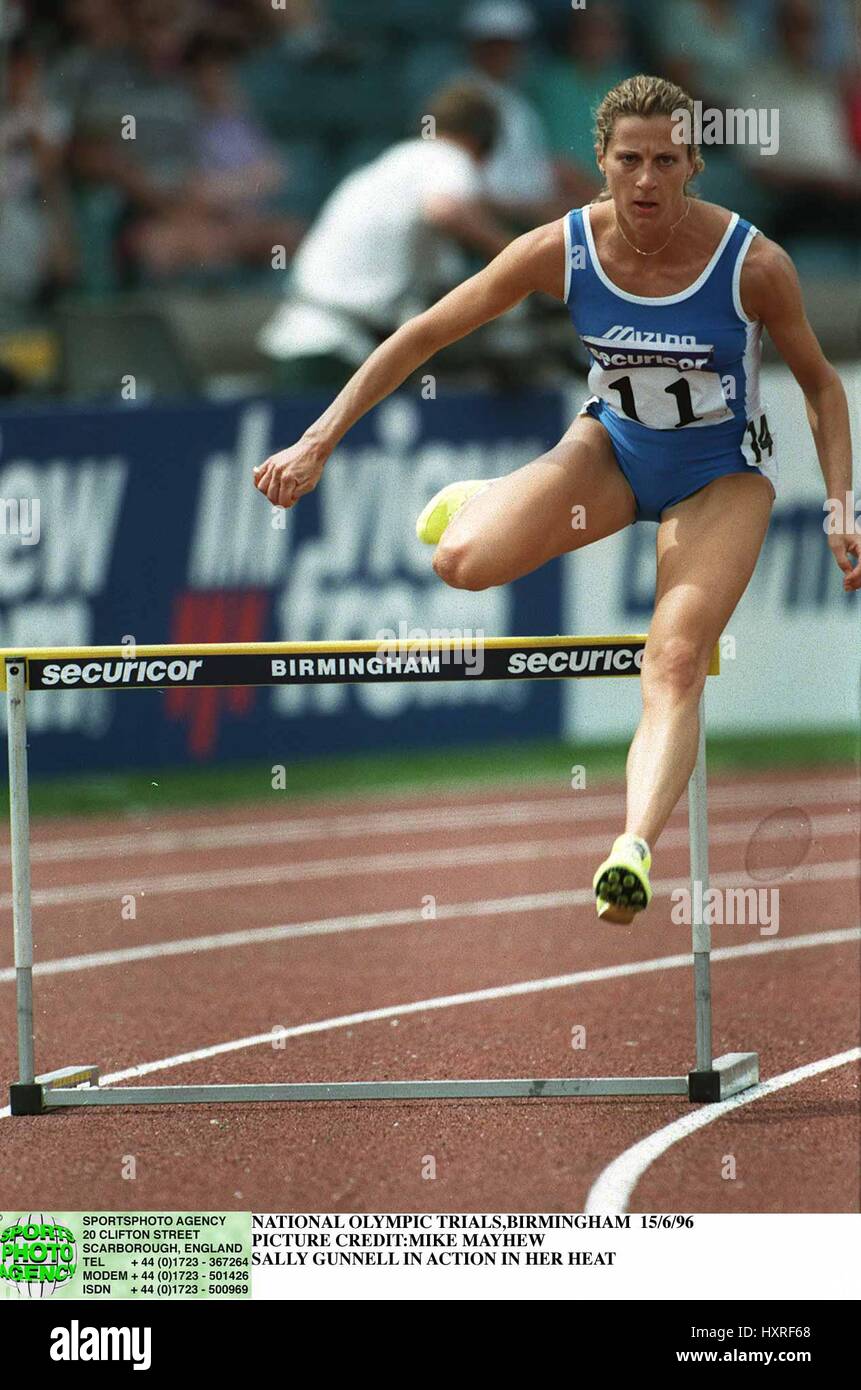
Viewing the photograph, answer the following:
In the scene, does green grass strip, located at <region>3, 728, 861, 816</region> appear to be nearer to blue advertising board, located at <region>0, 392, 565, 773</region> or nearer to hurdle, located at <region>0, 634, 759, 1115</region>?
blue advertising board, located at <region>0, 392, 565, 773</region>

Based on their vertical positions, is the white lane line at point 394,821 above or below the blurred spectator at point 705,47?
below

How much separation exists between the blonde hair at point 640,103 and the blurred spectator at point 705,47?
9225mm

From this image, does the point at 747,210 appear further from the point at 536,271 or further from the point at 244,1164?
the point at 244,1164

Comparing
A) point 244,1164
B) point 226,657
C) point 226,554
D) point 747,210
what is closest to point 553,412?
point 226,554

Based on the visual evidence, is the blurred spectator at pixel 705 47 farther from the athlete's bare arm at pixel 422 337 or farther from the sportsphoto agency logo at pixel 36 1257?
the sportsphoto agency logo at pixel 36 1257

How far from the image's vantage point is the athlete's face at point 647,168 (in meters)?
4.33

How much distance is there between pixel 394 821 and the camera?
10.4 metres

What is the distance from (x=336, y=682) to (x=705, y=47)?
10.3 meters

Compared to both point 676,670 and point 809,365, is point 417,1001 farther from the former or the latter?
point 809,365

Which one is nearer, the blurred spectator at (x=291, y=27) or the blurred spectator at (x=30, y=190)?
the blurred spectator at (x=30, y=190)

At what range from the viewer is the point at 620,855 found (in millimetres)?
4082

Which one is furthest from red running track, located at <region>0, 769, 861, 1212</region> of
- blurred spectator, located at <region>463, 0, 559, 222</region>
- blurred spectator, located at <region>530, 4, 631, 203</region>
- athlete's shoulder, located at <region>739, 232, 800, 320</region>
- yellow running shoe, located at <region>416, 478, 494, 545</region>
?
blurred spectator, located at <region>530, 4, 631, 203</region>

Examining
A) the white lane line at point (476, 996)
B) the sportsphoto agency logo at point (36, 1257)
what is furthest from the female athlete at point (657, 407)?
the white lane line at point (476, 996)

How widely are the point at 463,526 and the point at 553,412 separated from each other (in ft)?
21.9
